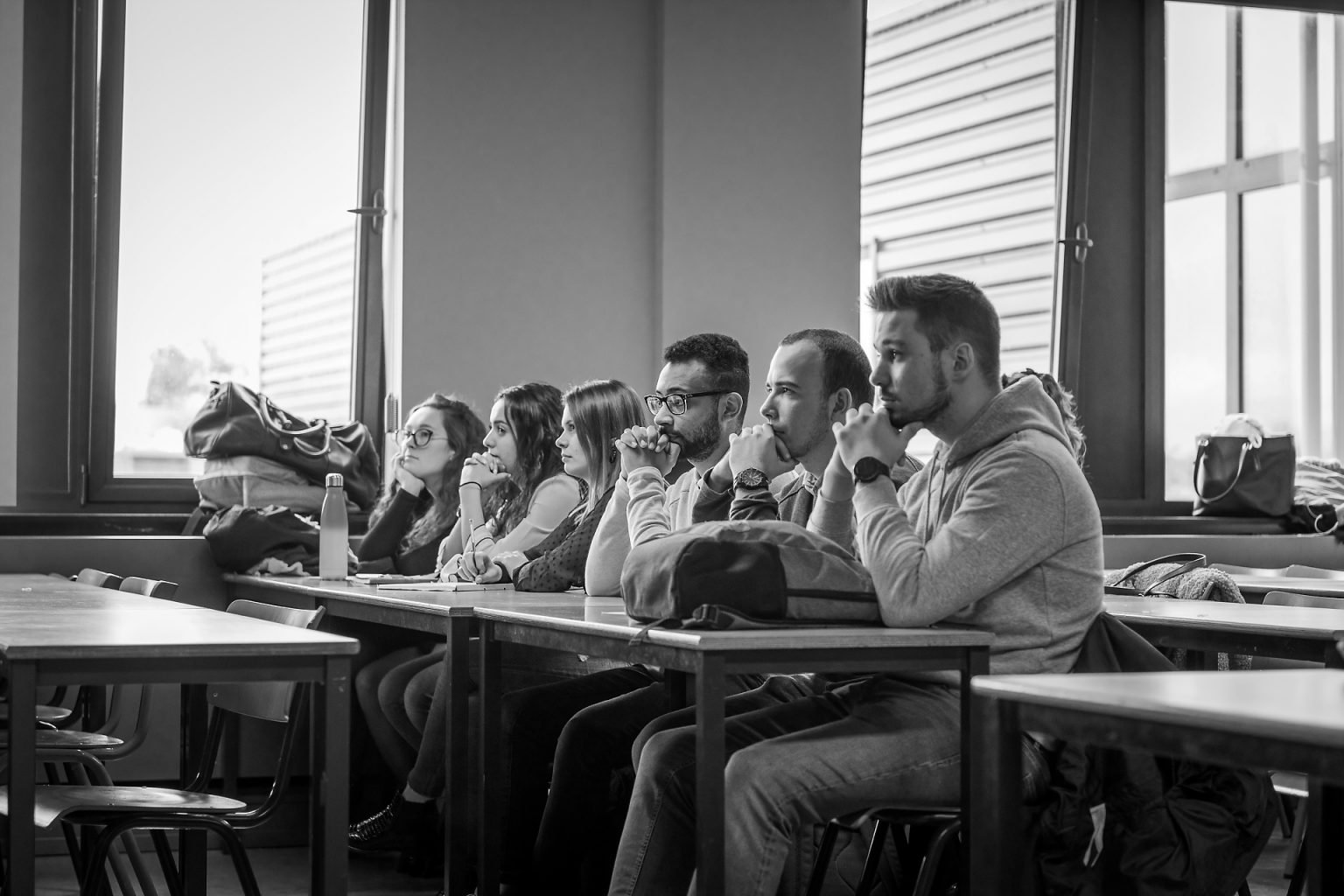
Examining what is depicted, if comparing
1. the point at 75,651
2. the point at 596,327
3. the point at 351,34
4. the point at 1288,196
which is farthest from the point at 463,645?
the point at 1288,196

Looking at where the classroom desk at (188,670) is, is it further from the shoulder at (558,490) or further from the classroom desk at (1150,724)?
the shoulder at (558,490)

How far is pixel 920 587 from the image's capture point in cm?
214

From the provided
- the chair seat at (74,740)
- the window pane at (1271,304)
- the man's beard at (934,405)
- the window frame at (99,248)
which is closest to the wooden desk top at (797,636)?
the man's beard at (934,405)

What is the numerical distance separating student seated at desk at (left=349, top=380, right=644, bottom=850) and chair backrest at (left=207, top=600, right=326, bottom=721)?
2.67 feet

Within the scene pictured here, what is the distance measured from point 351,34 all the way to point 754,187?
1.42 m

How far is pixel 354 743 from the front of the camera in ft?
13.8

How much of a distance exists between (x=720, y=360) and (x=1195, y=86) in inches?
130

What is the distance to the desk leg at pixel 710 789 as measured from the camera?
6.64 feet

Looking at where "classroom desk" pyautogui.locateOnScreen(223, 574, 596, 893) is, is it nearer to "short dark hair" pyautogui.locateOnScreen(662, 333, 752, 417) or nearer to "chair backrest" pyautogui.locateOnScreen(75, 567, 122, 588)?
"short dark hair" pyautogui.locateOnScreen(662, 333, 752, 417)

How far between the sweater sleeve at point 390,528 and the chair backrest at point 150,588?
3.08 ft

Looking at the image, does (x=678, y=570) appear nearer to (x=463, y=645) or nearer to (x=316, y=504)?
(x=463, y=645)

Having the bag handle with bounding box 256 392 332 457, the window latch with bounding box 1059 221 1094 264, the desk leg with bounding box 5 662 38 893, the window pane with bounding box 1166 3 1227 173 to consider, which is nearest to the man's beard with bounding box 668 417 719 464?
the bag handle with bounding box 256 392 332 457

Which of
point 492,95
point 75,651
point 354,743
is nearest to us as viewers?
point 75,651

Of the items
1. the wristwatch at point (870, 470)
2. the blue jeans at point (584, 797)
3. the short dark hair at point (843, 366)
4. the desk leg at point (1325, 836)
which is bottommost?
the blue jeans at point (584, 797)
